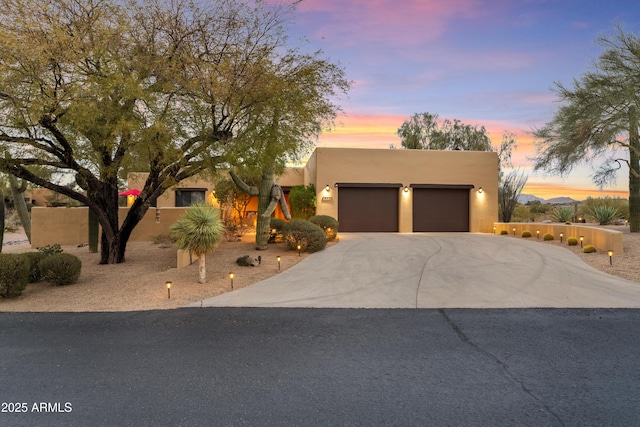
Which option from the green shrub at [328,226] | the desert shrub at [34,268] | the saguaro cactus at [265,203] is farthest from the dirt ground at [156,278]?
the green shrub at [328,226]

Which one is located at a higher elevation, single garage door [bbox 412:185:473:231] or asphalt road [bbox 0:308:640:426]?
single garage door [bbox 412:185:473:231]

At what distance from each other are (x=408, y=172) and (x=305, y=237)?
876 cm

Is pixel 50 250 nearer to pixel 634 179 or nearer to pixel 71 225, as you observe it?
pixel 71 225

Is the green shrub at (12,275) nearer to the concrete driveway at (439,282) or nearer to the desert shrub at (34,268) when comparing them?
the desert shrub at (34,268)

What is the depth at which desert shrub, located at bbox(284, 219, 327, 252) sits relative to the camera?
11469 millimetres

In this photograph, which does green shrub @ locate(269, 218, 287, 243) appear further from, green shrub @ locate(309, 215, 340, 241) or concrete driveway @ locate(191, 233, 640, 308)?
concrete driveway @ locate(191, 233, 640, 308)

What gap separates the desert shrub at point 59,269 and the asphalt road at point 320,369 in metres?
2.15

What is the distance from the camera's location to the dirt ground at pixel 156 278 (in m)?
6.85

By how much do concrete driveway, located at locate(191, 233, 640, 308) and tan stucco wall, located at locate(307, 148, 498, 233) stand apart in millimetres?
6056

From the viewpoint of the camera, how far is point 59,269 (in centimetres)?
796

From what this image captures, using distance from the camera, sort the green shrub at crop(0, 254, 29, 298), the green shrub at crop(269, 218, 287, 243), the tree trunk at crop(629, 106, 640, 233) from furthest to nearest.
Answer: the tree trunk at crop(629, 106, 640, 233), the green shrub at crop(269, 218, 287, 243), the green shrub at crop(0, 254, 29, 298)

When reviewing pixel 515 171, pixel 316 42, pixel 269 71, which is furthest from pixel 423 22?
pixel 515 171

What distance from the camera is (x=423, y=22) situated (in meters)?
11.4

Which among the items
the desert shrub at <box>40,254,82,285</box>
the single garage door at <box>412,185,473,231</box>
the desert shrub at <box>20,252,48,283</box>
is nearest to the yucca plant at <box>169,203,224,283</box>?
the desert shrub at <box>40,254,82,285</box>
